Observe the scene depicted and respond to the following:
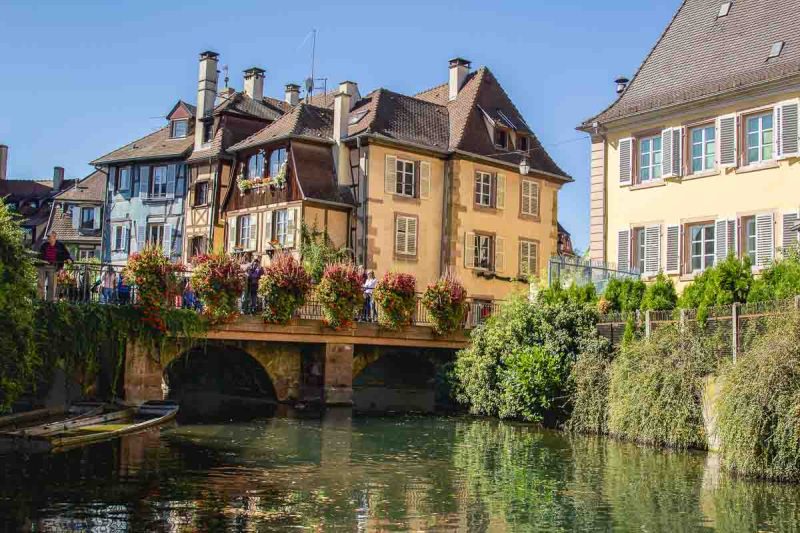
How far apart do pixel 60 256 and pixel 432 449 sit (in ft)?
36.6

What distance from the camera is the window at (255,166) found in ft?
142

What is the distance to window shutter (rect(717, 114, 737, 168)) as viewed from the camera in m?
26.9

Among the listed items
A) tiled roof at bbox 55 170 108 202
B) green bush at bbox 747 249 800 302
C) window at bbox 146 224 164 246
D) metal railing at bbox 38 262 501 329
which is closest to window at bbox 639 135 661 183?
green bush at bbox 747 249 800 302

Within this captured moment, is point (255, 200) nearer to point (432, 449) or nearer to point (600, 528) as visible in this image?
point (432, 449)

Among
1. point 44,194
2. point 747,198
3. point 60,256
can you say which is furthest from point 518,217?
point 44,194

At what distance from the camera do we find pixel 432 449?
67.8 feet

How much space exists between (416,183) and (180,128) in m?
15.2

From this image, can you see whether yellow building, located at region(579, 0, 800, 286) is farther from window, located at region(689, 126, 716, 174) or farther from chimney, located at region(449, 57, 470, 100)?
chimney, located at region(449, 57, 470, 100)

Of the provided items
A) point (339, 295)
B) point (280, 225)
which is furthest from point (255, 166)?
point (339, 295)

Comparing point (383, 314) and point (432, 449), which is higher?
point (383, 314)

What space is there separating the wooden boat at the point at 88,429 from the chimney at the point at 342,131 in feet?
60.2

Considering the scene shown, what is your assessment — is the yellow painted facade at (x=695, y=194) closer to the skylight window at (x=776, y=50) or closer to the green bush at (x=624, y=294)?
the skylight window at (x=776, y=50)

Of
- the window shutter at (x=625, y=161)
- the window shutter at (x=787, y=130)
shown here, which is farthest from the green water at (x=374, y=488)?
the window shutter at (x=625, y=161)

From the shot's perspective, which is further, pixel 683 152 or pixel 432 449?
pixel 683 152
